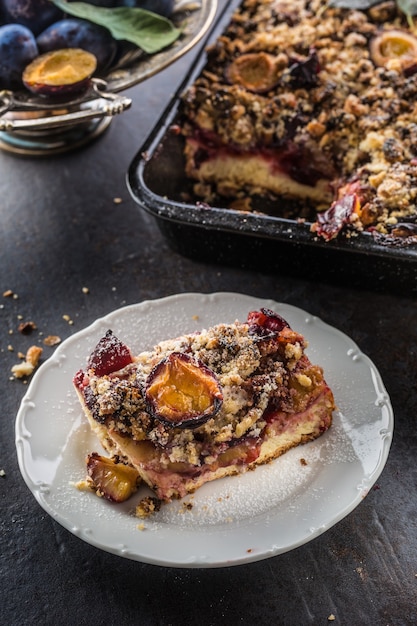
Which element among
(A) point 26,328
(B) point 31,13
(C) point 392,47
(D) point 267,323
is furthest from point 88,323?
(C) point 392,47

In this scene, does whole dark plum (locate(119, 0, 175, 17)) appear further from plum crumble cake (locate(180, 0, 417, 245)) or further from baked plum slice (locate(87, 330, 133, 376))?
baked plum slice (locate(87, 330, 133, 376))

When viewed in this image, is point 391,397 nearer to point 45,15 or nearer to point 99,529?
point 99,529

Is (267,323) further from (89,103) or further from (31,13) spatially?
(31,13)

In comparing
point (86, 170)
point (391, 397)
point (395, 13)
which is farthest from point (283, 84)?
point (391, 397)

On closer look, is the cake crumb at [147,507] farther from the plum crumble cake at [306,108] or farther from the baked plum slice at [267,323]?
the plum crumble cake at [306,108]

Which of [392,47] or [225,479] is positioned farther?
[392,47]

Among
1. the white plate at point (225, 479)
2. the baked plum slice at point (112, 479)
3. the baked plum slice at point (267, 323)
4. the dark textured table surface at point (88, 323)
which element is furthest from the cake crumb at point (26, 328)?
the baked plum slice at point (267, 323)
